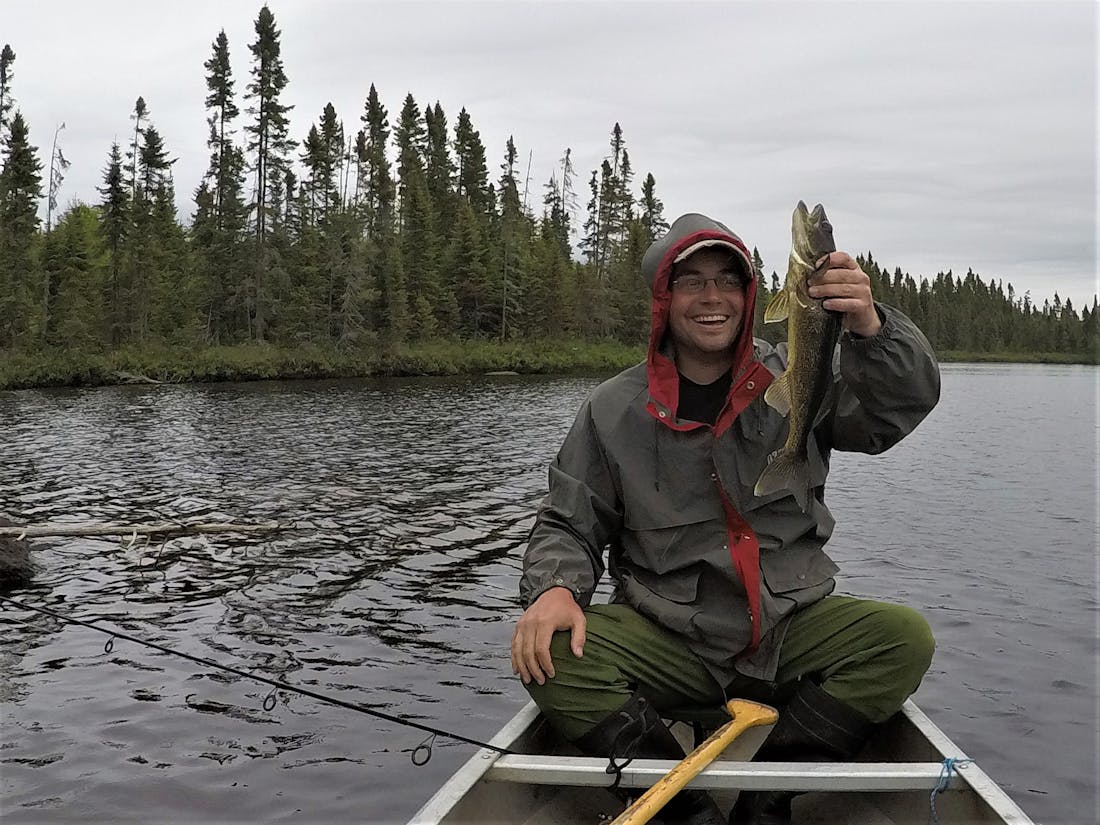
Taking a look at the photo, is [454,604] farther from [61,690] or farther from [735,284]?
[735,284]

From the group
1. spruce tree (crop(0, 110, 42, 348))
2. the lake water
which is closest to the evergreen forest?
spruce tree (crop(0, 110, 42, 348))

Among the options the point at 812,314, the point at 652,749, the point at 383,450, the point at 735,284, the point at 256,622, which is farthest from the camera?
the point at 383,450

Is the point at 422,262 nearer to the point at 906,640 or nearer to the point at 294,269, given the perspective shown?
the point at 294,269

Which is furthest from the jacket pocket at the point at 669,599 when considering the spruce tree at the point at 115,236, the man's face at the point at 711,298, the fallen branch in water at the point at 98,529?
the spruce tree at the point at 115,236

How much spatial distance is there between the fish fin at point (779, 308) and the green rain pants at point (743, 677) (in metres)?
1.24

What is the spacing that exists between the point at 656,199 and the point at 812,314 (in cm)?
10086

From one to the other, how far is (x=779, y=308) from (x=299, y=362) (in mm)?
50705

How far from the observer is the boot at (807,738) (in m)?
3.73

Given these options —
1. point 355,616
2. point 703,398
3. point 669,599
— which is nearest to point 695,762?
point 669,599

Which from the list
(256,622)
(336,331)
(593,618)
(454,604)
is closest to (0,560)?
(256,622)

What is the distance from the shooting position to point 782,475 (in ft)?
12.2

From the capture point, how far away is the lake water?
575 cm

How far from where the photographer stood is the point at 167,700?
682 centimetres

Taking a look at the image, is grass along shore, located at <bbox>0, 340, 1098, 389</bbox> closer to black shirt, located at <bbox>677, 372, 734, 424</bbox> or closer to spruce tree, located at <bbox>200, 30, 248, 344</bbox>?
spruce tree, located at <bbox>200, 30, 248, 344</bbox>
